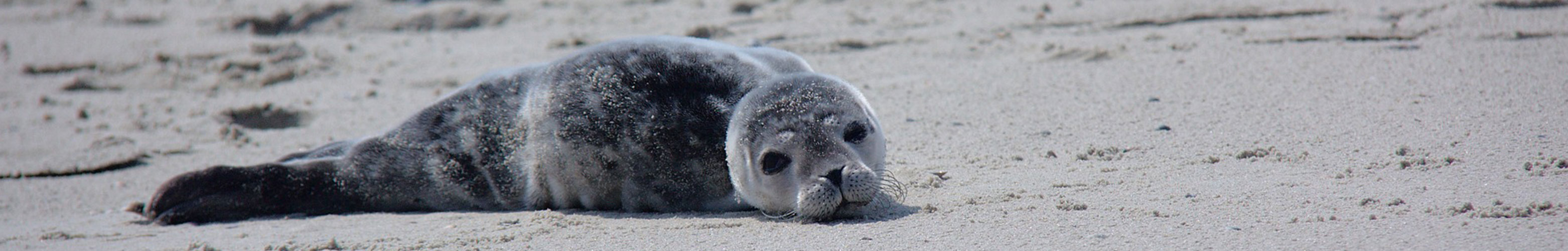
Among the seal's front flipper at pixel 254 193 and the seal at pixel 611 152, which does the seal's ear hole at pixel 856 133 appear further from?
the seal's front flipper at pixel 254 193

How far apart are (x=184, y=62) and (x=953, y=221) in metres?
5.74

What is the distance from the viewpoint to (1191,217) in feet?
9.90

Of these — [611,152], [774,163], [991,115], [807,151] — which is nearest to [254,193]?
[611,152]

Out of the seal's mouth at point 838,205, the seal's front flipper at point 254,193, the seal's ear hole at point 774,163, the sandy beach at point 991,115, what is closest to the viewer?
the sandy beach at point 991,115

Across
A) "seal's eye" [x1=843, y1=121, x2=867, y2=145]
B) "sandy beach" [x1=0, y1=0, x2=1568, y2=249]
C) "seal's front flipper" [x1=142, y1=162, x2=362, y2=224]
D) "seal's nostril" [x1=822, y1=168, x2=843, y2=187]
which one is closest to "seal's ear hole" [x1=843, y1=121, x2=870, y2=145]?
"seal's eye" [x1=843, y1=121, x2=867, y2=145]

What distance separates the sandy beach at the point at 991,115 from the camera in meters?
3.09

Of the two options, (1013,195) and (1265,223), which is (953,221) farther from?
(1265,223)

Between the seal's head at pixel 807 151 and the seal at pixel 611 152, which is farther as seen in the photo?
the seal at pixel 611 152

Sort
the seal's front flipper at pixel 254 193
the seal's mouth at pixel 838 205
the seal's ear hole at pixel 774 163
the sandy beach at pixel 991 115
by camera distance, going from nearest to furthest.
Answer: the sandy beach at pixel 991 115, the seal's mouth at pixel 838 205, the seal's ear hole at pixel 774 163, the seal's front flipper at pixel 254 193

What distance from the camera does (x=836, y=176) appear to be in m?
3.33

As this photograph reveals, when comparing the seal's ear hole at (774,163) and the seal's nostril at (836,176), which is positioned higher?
the seal's ear hole at (774,163)

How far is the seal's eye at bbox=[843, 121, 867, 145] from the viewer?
3.43 m

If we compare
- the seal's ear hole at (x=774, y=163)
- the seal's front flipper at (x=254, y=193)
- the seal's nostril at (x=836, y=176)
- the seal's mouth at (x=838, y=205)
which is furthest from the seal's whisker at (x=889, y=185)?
the seal's front flipper at (x=254, y=193)

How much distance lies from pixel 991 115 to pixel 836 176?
1.47 m
